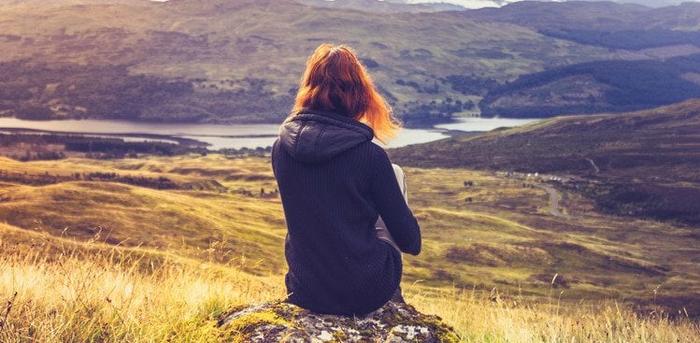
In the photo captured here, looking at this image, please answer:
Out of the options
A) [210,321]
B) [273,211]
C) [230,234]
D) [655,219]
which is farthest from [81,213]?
[655,219]

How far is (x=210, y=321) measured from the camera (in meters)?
6.86

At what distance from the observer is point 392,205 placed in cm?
Answer: 719

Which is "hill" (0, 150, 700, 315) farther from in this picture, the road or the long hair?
the long hair

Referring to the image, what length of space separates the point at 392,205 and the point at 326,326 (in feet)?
4.34

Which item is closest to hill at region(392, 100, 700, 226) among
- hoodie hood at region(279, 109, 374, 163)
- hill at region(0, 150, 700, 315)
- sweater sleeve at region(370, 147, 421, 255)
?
hill at region(0, 150, 700, 315)

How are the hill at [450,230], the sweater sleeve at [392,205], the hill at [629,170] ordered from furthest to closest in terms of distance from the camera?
the hill at [629,170], the hill at [450,230], the sweater sleeve at [392,205]

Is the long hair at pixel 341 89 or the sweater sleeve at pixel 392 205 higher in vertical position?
the long hair at pixel 341 89

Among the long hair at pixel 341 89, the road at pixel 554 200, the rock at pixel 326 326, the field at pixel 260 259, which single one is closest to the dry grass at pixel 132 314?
the field at pixel 260 259

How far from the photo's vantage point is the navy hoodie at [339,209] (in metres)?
6.94

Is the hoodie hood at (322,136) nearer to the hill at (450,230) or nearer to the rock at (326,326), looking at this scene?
the rock at (326,326)

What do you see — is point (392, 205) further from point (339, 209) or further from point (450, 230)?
point (450, 230)

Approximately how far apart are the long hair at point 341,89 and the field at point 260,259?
2313mm

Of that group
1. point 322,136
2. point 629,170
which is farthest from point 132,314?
point 629,170

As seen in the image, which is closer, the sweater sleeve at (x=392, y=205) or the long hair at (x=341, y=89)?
the sweater sleeve at (x=392, y=205)
